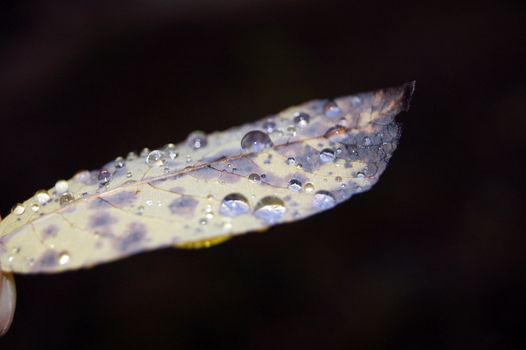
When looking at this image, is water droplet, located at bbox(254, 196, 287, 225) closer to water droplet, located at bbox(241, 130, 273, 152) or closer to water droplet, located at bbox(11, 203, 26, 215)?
water droplet, located at bbox(241, 130, 273, 152)

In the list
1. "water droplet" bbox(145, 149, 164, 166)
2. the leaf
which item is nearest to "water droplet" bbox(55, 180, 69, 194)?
the leaf

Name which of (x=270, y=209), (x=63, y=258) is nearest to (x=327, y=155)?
(x=270, y=209)

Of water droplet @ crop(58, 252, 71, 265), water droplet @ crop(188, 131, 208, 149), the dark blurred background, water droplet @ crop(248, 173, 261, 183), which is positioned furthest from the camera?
the dark blurred background

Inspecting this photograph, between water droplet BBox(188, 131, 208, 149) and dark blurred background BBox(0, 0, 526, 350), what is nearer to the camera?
water droplet BBox(188, 131, 208, 149)

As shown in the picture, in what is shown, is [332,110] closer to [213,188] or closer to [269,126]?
[269,126]

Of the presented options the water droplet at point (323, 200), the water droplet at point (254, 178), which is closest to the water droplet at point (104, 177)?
the water droplet at point (254, 178)

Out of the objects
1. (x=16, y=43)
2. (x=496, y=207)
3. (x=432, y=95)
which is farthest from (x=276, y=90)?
(x=16, y=43)

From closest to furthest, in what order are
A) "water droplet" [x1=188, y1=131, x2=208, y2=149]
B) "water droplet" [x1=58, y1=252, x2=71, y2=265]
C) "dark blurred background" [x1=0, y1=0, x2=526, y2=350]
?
"water droplet" [x1=58, y1=252, x2=71, y2=265] → "water droplet" [x1=188, y1=131, x2=208, y2=149] → "dark blurred background" [x1=0, y1=0, x2=526, y2=350]
